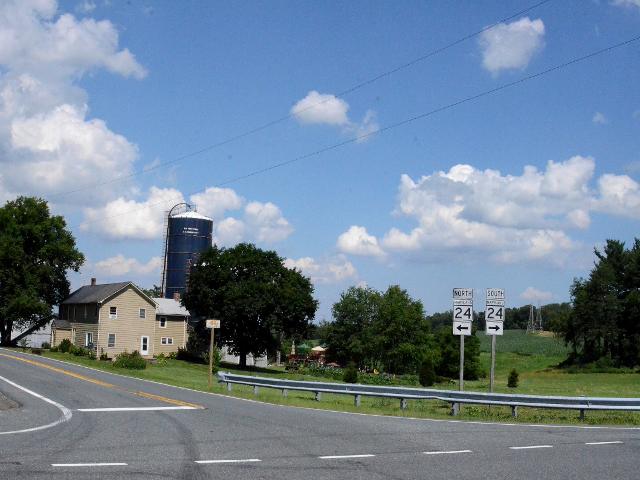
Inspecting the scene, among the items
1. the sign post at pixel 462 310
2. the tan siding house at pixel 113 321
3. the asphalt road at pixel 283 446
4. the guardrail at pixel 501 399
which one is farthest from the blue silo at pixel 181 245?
the sign post at pixel 462 310

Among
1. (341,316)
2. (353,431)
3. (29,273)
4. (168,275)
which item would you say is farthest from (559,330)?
(353,431)

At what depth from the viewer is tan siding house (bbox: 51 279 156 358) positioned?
59812mm

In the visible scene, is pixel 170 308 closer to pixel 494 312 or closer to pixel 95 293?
pixel 95 293

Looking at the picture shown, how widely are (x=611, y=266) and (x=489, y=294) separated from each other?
7484 centimetres

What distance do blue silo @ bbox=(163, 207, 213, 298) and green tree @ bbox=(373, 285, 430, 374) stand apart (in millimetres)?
26572

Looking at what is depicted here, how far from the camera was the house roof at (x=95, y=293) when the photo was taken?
199ft

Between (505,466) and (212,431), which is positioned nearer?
(505,466)

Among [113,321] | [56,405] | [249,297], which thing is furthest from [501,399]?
[113,321]

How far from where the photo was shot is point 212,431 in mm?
12469

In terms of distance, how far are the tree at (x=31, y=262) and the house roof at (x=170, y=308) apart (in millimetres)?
9506

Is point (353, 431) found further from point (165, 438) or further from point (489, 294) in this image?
point (489, 294)

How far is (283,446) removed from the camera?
10.7 m

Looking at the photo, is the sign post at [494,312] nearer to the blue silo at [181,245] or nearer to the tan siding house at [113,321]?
the tan siding house at [113,321]

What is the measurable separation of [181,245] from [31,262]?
17.8 meters
